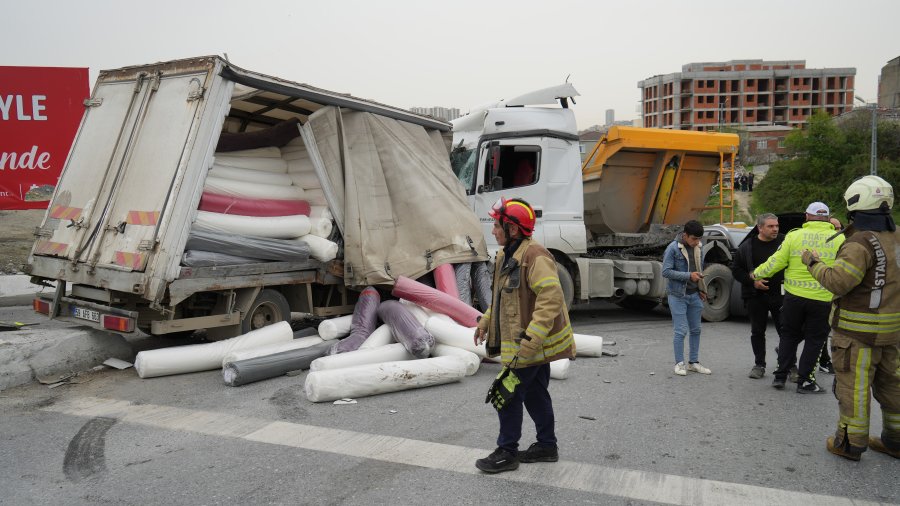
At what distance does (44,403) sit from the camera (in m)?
5.89

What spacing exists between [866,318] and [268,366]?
489cm

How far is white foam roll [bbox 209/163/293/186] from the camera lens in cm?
777

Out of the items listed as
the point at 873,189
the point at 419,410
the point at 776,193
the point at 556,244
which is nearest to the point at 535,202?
the point at 556,244

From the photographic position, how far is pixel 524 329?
431 cm

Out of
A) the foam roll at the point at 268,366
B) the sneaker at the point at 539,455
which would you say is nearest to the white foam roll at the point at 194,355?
the foam roll at the point at 268,366

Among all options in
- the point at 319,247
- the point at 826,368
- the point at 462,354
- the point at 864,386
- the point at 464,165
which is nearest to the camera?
the point at 864,386

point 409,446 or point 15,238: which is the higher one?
point 15,238

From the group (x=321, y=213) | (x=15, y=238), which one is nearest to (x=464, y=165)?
(x=321, y=213)

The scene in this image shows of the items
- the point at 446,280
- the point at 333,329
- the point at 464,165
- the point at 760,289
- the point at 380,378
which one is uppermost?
the point at 464,165

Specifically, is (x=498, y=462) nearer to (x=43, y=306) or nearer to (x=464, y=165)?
(x=43, y=306)

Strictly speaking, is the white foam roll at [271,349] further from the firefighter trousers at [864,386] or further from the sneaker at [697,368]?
the firefighter trousers at [864,386]

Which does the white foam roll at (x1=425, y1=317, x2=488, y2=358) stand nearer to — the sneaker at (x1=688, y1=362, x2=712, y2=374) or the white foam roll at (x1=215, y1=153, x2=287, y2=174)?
the sneaker at (x1=688, y1=362, x2=712, y2=374)

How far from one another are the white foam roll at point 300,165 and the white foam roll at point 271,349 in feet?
6.86

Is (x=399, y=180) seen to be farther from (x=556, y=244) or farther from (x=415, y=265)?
(x=556, y=244)
